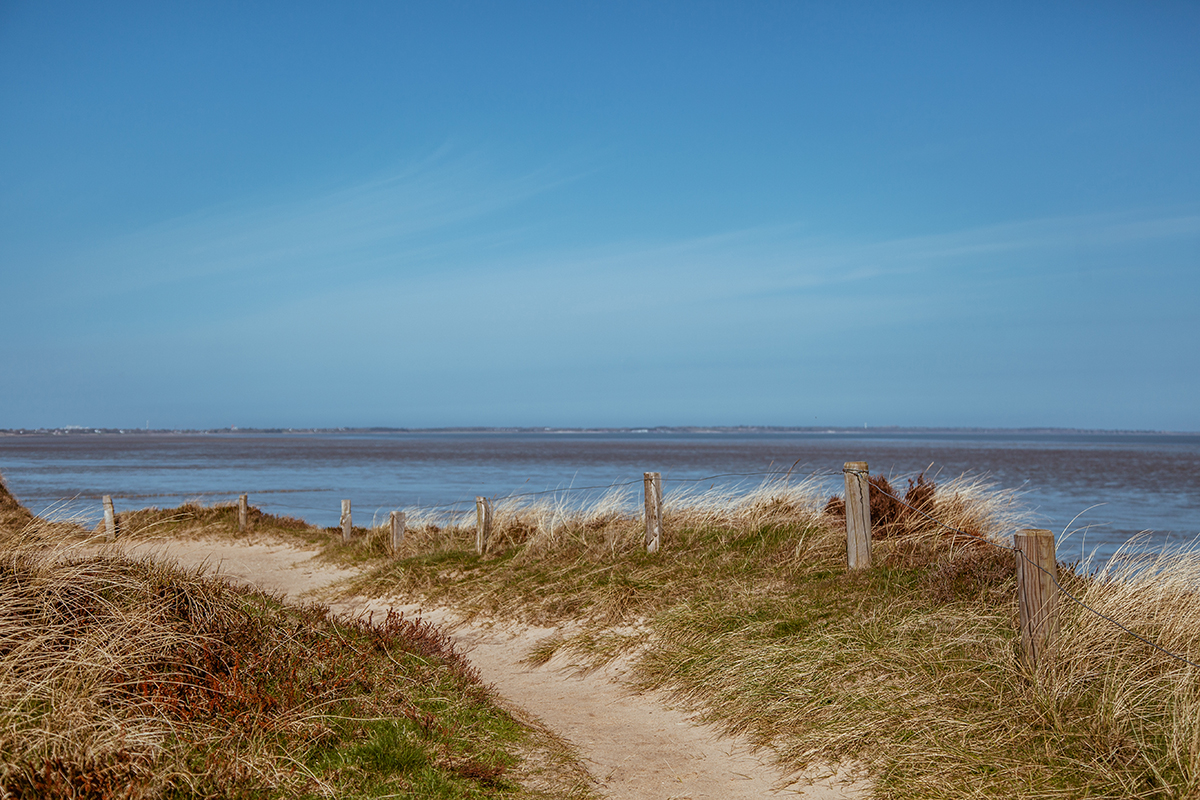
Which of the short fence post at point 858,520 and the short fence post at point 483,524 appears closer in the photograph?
the short fence post at point 858,520

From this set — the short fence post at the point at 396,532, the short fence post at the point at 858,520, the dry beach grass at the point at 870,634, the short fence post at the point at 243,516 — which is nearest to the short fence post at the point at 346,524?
the short fence post at the point at 396,532

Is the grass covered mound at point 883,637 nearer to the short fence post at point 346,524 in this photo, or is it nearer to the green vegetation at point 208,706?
the green vegetation at point 208,706

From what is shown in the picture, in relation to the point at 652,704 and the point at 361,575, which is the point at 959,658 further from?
the point at 361,575

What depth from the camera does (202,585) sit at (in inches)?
254

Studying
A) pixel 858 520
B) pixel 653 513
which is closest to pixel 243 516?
pixel 653 513

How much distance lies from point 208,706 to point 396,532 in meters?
9.83

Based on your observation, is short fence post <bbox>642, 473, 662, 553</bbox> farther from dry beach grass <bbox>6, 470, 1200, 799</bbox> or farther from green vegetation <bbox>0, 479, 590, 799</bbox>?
green vegetation <bbox>0, 479, 590, 799</bbox>

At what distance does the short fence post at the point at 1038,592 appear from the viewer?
567 centimetres

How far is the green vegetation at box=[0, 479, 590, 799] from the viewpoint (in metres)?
4.28

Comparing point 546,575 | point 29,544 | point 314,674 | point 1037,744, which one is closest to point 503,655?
point 546,575

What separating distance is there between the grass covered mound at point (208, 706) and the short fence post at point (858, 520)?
15.0 ft

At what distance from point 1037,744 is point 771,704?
6.36 ft

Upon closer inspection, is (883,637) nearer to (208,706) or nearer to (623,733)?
(623,733)

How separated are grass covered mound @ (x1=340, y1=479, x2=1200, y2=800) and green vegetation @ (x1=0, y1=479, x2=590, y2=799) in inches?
Result: 75.1
